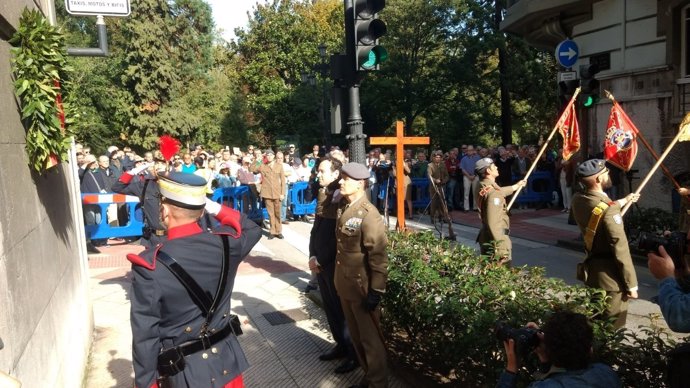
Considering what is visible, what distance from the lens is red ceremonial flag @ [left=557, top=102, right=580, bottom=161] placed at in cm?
754

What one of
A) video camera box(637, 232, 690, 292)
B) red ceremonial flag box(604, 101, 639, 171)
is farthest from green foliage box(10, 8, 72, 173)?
red ceremonial flag box(604, 101, 639, 171)

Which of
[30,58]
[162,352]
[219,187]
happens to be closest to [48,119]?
[30,58]

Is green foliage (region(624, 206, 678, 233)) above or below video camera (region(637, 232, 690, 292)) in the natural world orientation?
below

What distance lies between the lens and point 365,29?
19.2 feet

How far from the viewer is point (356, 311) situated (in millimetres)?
4324

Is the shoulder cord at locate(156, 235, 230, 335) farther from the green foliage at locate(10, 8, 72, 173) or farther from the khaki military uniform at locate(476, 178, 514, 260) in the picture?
the khaki military uniform at locate(476, 178, 514, 260)

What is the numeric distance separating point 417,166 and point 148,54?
920 inches

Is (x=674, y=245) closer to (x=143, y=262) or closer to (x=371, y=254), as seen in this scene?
(x=371, y=254)

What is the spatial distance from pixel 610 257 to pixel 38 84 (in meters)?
4.61

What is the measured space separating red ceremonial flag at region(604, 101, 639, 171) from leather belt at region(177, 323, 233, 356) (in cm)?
563

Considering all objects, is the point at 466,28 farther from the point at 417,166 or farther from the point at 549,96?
the point at 417,166

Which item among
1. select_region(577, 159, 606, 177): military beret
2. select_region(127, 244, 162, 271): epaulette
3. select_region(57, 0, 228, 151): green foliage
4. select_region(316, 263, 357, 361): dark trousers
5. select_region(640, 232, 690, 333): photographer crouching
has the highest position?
select_region(57, 0, 228, 151): green foliage

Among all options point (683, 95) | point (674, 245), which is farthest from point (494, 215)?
point (683, 95)

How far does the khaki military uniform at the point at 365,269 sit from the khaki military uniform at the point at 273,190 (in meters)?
7.66
